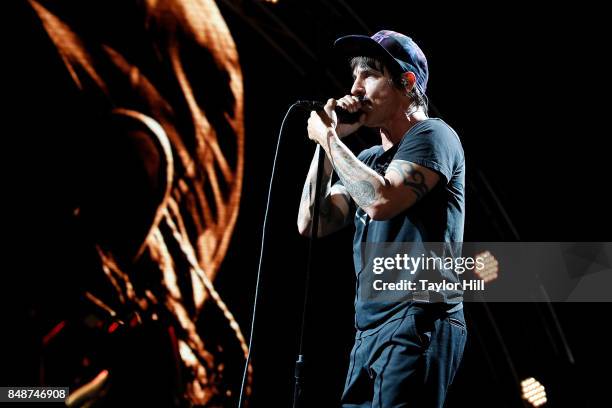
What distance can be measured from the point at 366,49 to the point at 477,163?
287 centimetres

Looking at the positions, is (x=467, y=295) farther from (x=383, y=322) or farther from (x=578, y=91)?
(x=383, y=322)

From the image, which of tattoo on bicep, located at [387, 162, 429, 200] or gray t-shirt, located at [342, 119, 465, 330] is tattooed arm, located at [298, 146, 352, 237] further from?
tattoo on bicep, located at [387, 162, 429, 200]

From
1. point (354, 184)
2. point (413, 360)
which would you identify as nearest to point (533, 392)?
point (413, 360)

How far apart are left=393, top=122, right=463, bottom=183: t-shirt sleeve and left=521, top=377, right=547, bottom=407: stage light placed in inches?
140

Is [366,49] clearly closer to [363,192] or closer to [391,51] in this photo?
[391,51]

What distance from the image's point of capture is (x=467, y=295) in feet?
16.6

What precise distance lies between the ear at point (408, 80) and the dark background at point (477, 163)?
195 centimetres

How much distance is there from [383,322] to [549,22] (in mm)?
3574

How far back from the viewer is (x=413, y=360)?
1.76m

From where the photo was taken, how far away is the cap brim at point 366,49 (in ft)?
7.00

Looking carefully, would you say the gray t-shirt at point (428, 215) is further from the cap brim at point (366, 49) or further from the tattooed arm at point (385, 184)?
the cap brim at point (366, 49)

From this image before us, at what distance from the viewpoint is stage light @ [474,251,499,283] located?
4898 mm

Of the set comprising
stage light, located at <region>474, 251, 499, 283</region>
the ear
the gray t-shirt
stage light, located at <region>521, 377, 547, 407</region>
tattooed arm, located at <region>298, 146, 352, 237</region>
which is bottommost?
stage light, located at <region>521, 377, 547, 407</region>

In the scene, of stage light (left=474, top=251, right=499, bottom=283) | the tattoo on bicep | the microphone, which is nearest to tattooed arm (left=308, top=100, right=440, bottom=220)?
the tattoo on bicep
